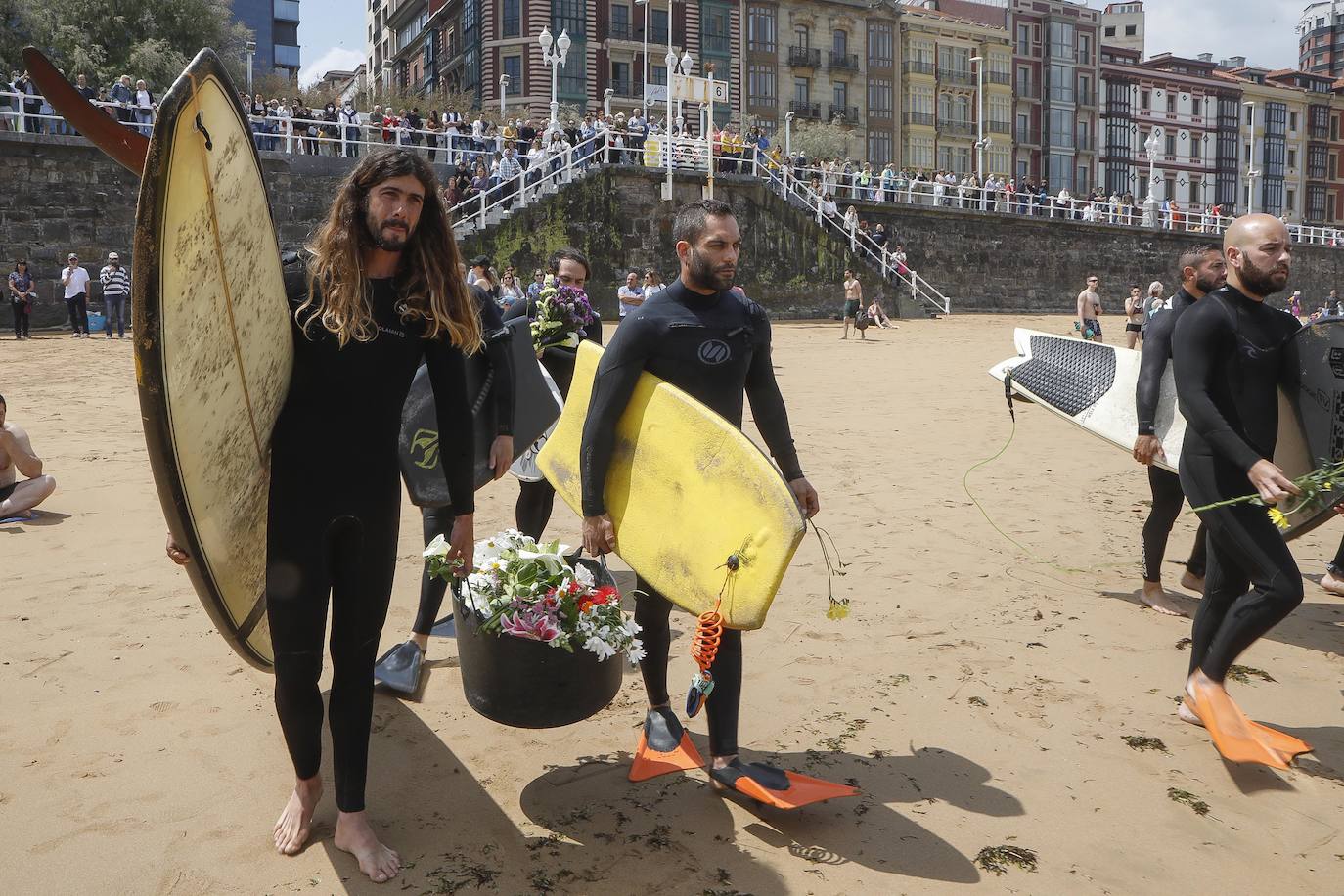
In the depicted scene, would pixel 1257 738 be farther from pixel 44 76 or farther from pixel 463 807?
pixel 44 76

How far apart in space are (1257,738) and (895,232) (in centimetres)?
2970

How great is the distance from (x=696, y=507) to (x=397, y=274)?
42.8 inches

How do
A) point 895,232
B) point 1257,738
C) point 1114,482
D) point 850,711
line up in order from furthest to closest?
point 895,232, point 1114,482, point 850,711, point 1257,738

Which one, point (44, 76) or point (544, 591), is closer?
point (44, 76)

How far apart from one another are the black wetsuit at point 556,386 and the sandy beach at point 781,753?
72 cm

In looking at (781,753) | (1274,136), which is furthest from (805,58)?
(781,753)

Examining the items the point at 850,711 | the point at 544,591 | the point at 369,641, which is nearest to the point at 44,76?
the point at 369,641

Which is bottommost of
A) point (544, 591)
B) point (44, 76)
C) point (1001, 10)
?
point (544, 591)

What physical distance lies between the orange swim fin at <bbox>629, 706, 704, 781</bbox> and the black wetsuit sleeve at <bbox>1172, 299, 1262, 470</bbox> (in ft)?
6.72

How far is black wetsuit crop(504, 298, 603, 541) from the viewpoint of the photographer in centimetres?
523

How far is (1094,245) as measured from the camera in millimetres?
37562

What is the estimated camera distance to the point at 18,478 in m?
7.00

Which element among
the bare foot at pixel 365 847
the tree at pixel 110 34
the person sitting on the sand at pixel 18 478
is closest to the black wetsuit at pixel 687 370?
the bare foot at pixel 365 847

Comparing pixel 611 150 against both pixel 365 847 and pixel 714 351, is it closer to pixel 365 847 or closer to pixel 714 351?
pixel 714 351
